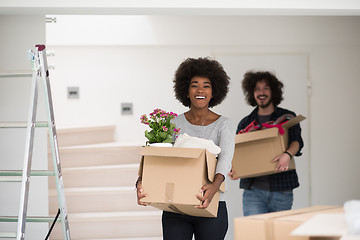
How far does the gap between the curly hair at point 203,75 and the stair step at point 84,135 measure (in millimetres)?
2671

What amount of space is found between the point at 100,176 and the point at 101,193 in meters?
0.27

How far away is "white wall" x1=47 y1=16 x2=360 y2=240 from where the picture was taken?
17.4 ft

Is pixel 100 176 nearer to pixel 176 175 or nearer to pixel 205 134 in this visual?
pixel 205 134

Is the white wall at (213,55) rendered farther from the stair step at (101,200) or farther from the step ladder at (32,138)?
the step ladder at (32,138)

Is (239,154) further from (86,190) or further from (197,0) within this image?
(86,190)

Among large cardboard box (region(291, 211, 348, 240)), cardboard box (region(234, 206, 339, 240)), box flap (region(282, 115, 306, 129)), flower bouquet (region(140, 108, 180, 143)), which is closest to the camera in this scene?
large cardboard box (region(291, 211, 348, 240))

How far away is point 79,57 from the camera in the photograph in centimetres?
560

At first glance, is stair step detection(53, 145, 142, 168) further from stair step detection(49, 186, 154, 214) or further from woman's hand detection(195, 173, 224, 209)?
woman's hand detection(195, 173, 224, 209)

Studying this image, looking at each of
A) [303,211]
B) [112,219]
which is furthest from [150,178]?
[112,219]

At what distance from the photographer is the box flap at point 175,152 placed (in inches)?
83.4

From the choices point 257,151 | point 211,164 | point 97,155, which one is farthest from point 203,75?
point 97,155

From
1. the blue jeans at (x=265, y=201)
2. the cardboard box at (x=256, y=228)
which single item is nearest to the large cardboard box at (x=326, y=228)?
the cardboard box at (x=256, y=228)

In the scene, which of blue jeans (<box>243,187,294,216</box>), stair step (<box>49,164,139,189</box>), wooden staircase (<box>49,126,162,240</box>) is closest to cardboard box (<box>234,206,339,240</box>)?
blue jeans (<box>243,187,294,216</box>)

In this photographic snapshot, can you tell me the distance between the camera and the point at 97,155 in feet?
16.3
